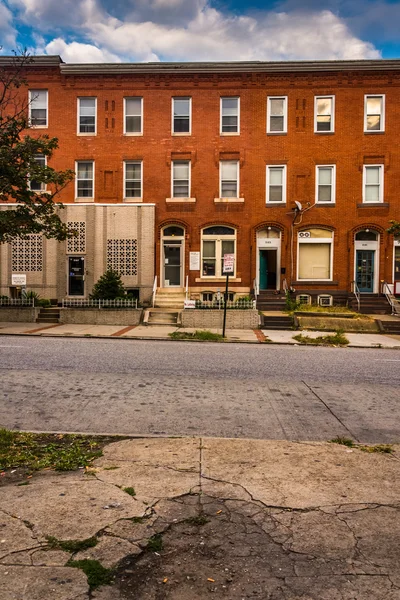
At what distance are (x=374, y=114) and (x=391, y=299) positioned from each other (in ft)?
34.1

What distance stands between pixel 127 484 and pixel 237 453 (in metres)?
1.41

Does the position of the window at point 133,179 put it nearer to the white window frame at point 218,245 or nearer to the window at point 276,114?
the white window frame at point 218,245

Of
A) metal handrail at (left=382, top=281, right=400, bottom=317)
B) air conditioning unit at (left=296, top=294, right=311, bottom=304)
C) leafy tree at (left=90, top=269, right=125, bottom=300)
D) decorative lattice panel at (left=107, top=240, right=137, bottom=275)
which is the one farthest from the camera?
air conditioning unit at (left=296, top=294, right=311, bottom=304)

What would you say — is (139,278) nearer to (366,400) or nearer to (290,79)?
(290,79)

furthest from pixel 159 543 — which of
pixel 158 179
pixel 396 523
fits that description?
pixel 158 179

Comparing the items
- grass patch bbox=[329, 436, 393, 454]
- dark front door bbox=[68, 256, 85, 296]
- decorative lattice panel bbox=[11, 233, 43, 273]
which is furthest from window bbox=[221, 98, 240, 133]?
grass patch bbox=[329, 436, 393, 454]

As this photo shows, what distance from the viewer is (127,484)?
4398mm

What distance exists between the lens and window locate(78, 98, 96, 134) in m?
26.9

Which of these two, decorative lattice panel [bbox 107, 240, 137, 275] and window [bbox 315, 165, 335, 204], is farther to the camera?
window [bbox 315, 165, 335, 204]

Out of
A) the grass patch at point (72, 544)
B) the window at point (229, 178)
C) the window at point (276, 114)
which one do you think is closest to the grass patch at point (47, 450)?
the grass patch at point (72, 544)

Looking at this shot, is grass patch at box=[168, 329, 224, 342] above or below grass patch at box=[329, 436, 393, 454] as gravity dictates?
below

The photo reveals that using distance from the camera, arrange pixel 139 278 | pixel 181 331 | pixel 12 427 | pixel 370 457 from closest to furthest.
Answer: pixel 370 457, pixel 12 427, pixel 181 331, pixel 139 278

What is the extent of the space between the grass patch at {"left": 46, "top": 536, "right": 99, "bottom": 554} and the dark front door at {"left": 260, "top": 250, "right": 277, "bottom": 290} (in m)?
23.8

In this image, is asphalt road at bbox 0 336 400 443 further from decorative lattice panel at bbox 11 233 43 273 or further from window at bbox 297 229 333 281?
window at bbox 297 229 333 281
